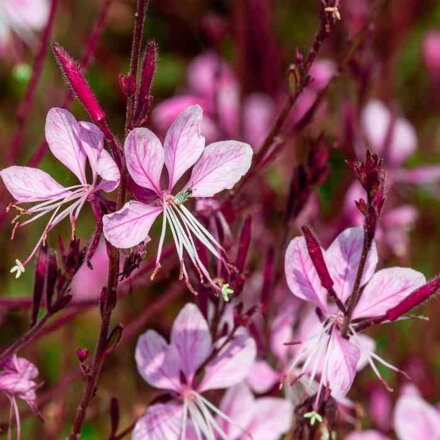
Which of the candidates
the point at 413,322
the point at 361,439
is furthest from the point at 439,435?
the point at 413,322

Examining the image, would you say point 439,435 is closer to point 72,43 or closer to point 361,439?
point 361,439

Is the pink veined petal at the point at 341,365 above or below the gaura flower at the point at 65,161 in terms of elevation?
below

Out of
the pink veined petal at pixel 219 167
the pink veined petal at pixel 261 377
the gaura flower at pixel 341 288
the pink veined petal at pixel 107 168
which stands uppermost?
the pink veined petal at pixel 219 167

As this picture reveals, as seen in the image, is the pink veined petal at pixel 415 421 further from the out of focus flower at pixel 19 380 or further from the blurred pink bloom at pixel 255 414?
the out of focus flower at pixel 19 380

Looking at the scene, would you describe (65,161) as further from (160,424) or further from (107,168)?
(160,424)

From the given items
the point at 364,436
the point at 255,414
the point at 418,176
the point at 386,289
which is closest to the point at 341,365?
the point at 386,289

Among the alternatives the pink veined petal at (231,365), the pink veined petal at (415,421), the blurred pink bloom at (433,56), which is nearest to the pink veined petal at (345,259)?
the pink veined petal at (231,365)

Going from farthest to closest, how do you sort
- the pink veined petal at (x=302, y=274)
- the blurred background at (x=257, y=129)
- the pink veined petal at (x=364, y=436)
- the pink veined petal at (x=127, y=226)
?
1. the blurred background at (x=257, y=129)
2. the pink veined petal at (x=364, y=436)
3. the pink veined petal at (x=302, y=274)
4. the pink veined petal at (x=127, y=226)

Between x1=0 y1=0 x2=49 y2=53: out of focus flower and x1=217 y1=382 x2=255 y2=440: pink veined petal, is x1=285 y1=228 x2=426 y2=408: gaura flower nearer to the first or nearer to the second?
x1=217 y1=382 x2=255 y2=440: pink veined petal
